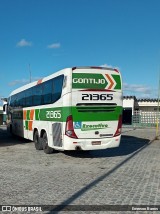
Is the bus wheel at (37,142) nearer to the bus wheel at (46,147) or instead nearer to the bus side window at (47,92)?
the bus wheel at (46,147)

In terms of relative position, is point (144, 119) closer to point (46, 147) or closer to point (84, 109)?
point (46, 147)

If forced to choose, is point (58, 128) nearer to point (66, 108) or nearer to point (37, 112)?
point (66, 108)

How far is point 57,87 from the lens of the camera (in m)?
13.3

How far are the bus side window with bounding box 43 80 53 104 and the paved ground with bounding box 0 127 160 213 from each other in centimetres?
235

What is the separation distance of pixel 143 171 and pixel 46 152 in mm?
5344

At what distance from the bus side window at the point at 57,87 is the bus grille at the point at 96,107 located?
1014 millimetres

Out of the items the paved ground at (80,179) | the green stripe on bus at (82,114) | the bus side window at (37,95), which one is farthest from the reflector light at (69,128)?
the bus side window at (37,95)

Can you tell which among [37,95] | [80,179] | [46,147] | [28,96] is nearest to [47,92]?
[37,95]

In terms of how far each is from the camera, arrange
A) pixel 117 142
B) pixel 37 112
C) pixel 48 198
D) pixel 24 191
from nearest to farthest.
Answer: pixel 48 198, pixel 24 191, pixel 117 142, pixel 37 112

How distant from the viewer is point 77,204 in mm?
7023

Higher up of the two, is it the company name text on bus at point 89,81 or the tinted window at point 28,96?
the company name text on bus at point 89,81

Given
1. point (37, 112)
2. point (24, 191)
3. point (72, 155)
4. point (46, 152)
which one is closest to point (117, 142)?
point (72, 155)

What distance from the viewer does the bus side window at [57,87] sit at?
12883 mm

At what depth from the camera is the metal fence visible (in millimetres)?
39594
